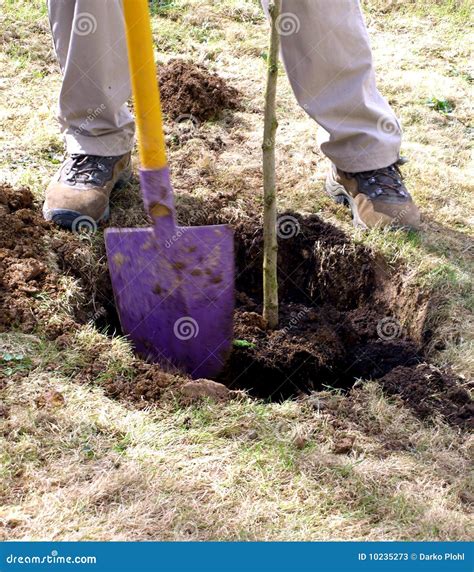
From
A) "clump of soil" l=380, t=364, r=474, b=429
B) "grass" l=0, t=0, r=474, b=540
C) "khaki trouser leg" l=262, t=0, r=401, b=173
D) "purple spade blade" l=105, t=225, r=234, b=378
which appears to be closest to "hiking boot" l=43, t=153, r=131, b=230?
"grass" l=0, t=0, r=474, b=540

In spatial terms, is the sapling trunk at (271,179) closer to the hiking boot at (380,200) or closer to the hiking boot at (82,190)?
the hiking boot at (380,200)

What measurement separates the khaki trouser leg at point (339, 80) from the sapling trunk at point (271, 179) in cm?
73

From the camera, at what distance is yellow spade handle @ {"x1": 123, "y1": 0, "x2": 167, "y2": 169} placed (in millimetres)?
2273

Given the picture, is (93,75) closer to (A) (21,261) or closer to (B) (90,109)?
(B) (90,109)

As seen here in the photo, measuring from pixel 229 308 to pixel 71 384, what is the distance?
63 centimetres

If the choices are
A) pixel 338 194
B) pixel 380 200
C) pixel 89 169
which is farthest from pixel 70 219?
pixel 380 200

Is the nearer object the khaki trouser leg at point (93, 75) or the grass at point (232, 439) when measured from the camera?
the grass at point (232, 439)

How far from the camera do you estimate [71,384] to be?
8.20 ft

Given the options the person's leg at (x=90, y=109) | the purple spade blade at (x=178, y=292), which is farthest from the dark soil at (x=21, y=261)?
the purple spade blade at (x=178, y=292)

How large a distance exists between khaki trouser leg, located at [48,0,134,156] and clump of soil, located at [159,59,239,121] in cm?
74

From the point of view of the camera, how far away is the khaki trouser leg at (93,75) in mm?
3172

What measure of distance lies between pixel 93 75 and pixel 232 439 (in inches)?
69.7

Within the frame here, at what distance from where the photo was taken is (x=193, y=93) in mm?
4238

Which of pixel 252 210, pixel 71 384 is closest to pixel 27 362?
pixel 71 384
